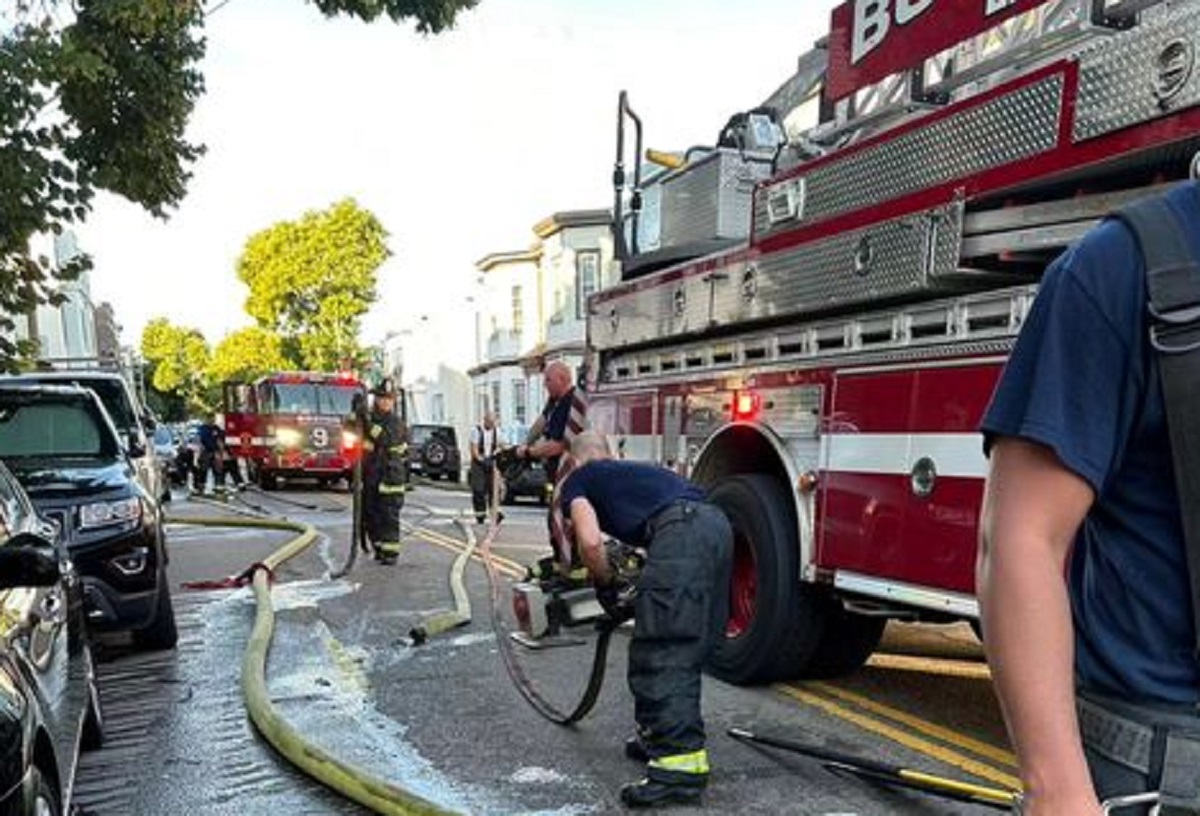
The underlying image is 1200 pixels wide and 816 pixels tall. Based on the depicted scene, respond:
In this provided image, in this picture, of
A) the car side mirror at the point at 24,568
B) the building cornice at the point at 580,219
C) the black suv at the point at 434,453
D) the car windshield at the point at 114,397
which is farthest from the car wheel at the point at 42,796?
the building cornice at the point at 580,219

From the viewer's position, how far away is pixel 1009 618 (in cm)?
129

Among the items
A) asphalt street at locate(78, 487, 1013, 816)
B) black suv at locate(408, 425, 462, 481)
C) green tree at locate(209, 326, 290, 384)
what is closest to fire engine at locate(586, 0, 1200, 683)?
asphalt street at locate(78, 487, 1013, 816)

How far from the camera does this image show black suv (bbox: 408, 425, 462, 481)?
1081 inches

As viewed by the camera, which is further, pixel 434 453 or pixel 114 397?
pixel 434 453

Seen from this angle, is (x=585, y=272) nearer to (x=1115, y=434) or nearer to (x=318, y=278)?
(x=318, y=278)

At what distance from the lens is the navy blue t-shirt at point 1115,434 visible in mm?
1250

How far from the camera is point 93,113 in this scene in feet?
28.8

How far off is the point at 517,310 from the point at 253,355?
1502 centimetres

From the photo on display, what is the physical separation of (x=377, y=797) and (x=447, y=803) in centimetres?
28

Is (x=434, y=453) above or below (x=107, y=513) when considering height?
below

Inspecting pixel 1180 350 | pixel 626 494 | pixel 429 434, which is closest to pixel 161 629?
pixel 626 494

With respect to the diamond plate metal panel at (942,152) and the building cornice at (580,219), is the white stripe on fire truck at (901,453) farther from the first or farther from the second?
the building cornice at (580,219)

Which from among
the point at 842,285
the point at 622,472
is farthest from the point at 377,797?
the point at 842,285

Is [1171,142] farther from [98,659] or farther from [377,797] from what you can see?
[98,659]
